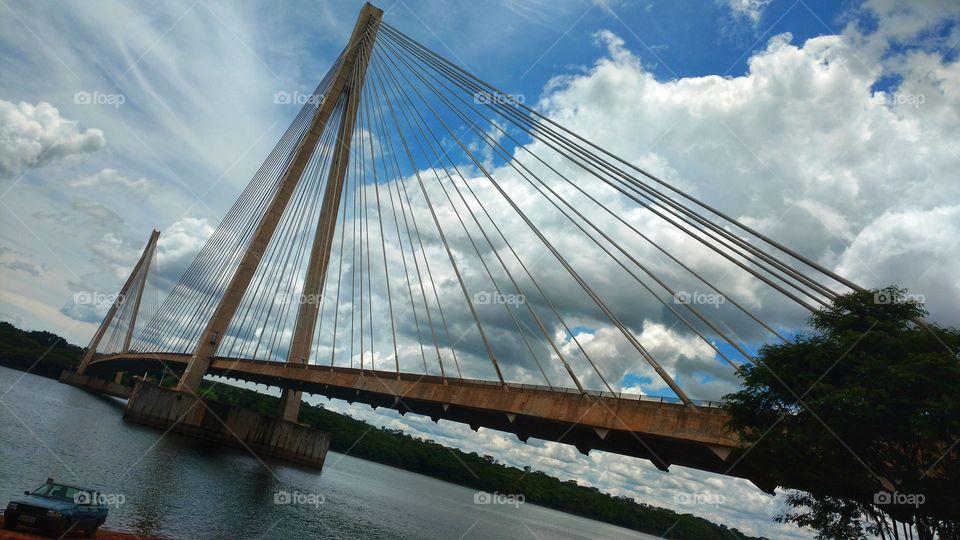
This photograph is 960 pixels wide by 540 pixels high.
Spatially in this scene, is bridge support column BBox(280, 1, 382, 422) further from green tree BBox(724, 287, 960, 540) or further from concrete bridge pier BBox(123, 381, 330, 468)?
green tree BBox(724, 287, 960, 540)

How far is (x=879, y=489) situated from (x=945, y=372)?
10.4 ft

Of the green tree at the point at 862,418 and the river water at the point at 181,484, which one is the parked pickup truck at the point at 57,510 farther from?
the green tree at the point at 862,418

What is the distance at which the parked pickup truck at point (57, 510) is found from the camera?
1507 centimetres

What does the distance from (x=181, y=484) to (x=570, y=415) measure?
2386 cm

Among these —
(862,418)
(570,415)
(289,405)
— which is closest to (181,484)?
(570,415)

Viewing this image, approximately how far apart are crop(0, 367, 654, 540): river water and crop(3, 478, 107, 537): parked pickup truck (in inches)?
147

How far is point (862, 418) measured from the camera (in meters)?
13.5

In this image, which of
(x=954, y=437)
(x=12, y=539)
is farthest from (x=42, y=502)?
(x=954, y=437)

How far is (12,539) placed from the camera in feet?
45.0

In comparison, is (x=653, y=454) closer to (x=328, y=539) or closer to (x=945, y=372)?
(x=945, y=372)

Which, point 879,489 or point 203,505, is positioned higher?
point 879,489

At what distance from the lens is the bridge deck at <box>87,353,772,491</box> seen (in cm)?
1958

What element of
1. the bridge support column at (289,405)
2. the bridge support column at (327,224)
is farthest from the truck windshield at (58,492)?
the bridge support column at (289,405)

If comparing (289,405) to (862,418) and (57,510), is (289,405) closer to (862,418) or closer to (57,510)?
(57,510)
